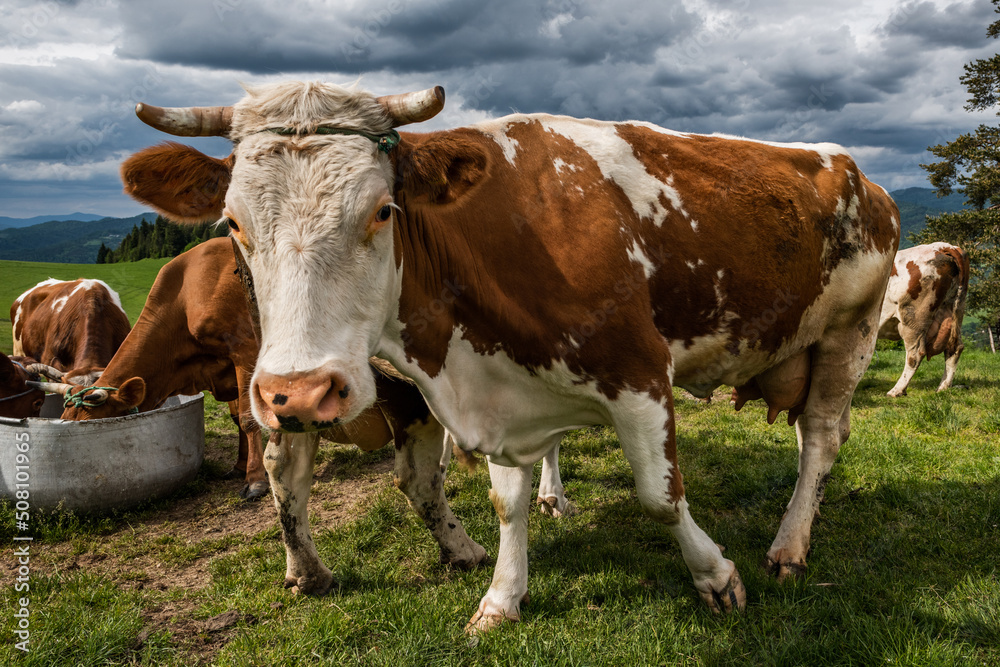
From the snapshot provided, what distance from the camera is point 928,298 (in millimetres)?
11312

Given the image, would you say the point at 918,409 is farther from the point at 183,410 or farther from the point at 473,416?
the point at 183,410

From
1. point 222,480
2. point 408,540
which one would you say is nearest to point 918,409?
point 408,540

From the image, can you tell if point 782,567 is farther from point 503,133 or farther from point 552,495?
point 503,133

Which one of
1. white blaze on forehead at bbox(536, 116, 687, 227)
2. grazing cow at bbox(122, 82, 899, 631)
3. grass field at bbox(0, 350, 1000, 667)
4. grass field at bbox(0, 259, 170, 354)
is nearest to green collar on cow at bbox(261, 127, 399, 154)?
grazing cow at bbox(122, 82, 899, 631)

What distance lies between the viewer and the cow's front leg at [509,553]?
3.45 meters

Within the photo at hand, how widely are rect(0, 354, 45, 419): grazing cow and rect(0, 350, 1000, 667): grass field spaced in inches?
65.7

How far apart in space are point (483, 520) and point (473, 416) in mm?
2015

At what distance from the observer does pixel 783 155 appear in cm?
402

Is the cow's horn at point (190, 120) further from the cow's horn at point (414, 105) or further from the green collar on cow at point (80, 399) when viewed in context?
the green collar on cow at point (80, 399)

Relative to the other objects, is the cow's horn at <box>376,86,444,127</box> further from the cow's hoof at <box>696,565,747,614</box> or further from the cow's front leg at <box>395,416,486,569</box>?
the cow's hoof at <box>696,565,747,614</box>

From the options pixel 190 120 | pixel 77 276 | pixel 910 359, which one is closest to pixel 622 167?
pixel 190 120

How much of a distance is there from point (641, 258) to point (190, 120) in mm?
2152

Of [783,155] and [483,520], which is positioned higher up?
[783,155]

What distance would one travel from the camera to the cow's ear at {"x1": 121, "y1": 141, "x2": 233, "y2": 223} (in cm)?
271
